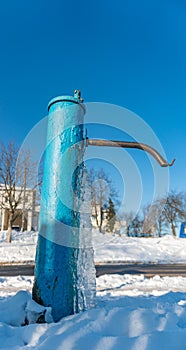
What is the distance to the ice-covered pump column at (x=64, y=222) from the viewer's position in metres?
2.36

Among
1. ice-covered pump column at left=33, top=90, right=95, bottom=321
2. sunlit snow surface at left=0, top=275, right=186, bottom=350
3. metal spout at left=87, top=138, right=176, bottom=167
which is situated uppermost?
metal spout at left=87, top=138, right=176, bottom=167

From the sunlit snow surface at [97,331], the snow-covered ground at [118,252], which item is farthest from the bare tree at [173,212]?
the sunlit snow surface at [97,331]

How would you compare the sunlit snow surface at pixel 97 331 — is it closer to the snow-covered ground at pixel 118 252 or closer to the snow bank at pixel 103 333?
the snow bank at pixel 103 333

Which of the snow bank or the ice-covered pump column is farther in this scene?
the ice-covered pump column

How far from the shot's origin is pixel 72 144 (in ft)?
8.68

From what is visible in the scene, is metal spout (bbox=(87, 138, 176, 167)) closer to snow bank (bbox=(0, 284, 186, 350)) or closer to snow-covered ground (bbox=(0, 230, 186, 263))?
snow bank (bbox=(0, 284, 186, 350))

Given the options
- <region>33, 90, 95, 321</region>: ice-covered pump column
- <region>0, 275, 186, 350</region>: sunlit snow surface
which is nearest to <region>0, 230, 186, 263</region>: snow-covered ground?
<region>33, 90, 95, 321</region>: ice-covered pump column

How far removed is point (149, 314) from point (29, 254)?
12413mm

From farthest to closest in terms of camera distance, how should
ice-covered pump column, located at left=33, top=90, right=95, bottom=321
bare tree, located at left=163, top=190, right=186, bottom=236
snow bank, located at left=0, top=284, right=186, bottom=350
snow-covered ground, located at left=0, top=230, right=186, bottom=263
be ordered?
1. bare tree, located at left=163, top=190, right=186, bottom=236
2. snow-covered ground, located at left=0, top=230, right=186, bottom=263
3. ice-covered pump column, located at left=33, top=90, right=95, bottom=321
4. snow bank, located at left=0, top=284, right=186, bottom=350

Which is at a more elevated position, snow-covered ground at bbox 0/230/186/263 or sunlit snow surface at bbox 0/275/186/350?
sunlit snow surface at bbox 0/275/186/350

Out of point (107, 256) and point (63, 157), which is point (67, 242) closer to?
point (63, 157)

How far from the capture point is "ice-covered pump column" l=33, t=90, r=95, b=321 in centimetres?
236

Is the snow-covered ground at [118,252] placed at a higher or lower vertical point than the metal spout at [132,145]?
lower

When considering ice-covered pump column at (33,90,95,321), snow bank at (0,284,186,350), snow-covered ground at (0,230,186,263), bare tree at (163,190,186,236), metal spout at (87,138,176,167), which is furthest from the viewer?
bare tree at (163,190,186,236)
